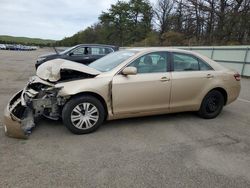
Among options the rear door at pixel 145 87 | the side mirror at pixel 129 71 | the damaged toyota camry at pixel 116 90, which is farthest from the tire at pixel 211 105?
the side mirror at pixel 129 71

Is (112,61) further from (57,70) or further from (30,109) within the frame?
(30,109)

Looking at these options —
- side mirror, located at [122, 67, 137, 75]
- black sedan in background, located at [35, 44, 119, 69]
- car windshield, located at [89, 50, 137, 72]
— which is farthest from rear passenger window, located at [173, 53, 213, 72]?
black sedan in background, located at [35, 44, 119, 69]

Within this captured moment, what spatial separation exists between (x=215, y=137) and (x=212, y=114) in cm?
114

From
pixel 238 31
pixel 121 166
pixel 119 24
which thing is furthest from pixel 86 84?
pixel 119 24

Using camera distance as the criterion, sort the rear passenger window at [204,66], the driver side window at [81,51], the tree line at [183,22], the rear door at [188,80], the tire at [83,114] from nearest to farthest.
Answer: the tire at [83,114], the rear door at [188,80], the rear passenger window at [204,66], the driver side window at [81,51], the tree line at [183,22]

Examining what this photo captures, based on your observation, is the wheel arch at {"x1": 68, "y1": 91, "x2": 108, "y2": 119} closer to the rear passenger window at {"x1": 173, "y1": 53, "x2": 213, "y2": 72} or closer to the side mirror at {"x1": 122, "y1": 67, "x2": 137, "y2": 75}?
the side mirror at {"x1": 122, "y1": 67, "x2": 137, "y2": 75}

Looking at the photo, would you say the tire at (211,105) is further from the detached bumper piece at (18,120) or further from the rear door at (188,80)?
the detached bumper piece at (18,120)

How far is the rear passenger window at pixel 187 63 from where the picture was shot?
4852 millimetres

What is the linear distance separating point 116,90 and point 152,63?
0.97m

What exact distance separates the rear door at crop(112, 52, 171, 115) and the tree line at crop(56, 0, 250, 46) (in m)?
20.7

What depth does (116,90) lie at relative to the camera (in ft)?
13.9

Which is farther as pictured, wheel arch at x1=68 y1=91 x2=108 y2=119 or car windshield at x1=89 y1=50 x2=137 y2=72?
car windshield at x1=89 y1=50 x2=137 y2=72

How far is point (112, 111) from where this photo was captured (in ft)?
14.2

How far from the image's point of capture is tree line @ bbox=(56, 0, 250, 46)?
2438cm
